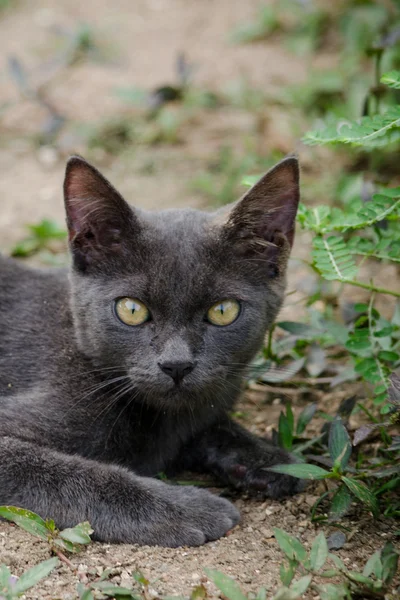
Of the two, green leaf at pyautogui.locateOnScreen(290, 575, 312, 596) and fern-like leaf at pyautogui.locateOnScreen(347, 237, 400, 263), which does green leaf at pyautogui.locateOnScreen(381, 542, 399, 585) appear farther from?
fern-like leaf at pyautogui.locateOnScreen(347, 237, 400, 263)

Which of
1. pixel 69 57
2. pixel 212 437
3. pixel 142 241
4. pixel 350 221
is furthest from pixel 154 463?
pixel 69 57

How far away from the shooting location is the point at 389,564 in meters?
2.27

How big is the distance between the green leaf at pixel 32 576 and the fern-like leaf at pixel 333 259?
1363 mm

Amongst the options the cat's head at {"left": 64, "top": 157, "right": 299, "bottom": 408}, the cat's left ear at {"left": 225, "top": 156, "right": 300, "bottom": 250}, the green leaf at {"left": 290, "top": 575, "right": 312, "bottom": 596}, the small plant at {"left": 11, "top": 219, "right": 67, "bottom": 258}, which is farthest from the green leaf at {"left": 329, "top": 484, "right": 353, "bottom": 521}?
the small plant at {"left": 11, "top": 219, "right": 67, "bottom": 258}

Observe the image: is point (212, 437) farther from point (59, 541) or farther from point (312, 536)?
point (59, 541)

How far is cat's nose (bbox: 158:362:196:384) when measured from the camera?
2.61 meters

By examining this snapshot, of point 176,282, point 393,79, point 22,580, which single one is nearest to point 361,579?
point 22,580

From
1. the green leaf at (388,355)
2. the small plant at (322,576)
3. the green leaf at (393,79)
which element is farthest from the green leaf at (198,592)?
the green leaf at (393,79)

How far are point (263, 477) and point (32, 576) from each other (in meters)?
1.11

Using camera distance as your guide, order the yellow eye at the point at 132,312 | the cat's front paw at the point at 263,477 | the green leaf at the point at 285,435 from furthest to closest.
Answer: the green leaf at the point at 285,435, the cat's front paw at the point at 263,477, the yellow eye at the point at 132,312

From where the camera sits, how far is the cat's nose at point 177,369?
2.61 m

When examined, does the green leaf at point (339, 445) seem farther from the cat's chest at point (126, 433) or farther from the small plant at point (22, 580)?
the small plant at point (22, 580)

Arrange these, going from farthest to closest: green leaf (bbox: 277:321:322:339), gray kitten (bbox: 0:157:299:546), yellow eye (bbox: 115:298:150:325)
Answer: green leaf (bbox: 277:321:322:339), yellow eye (bbox: 115:298:150:325), gray kitten (bbox: 0:157:299:546)

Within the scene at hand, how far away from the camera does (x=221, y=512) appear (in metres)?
2.74
